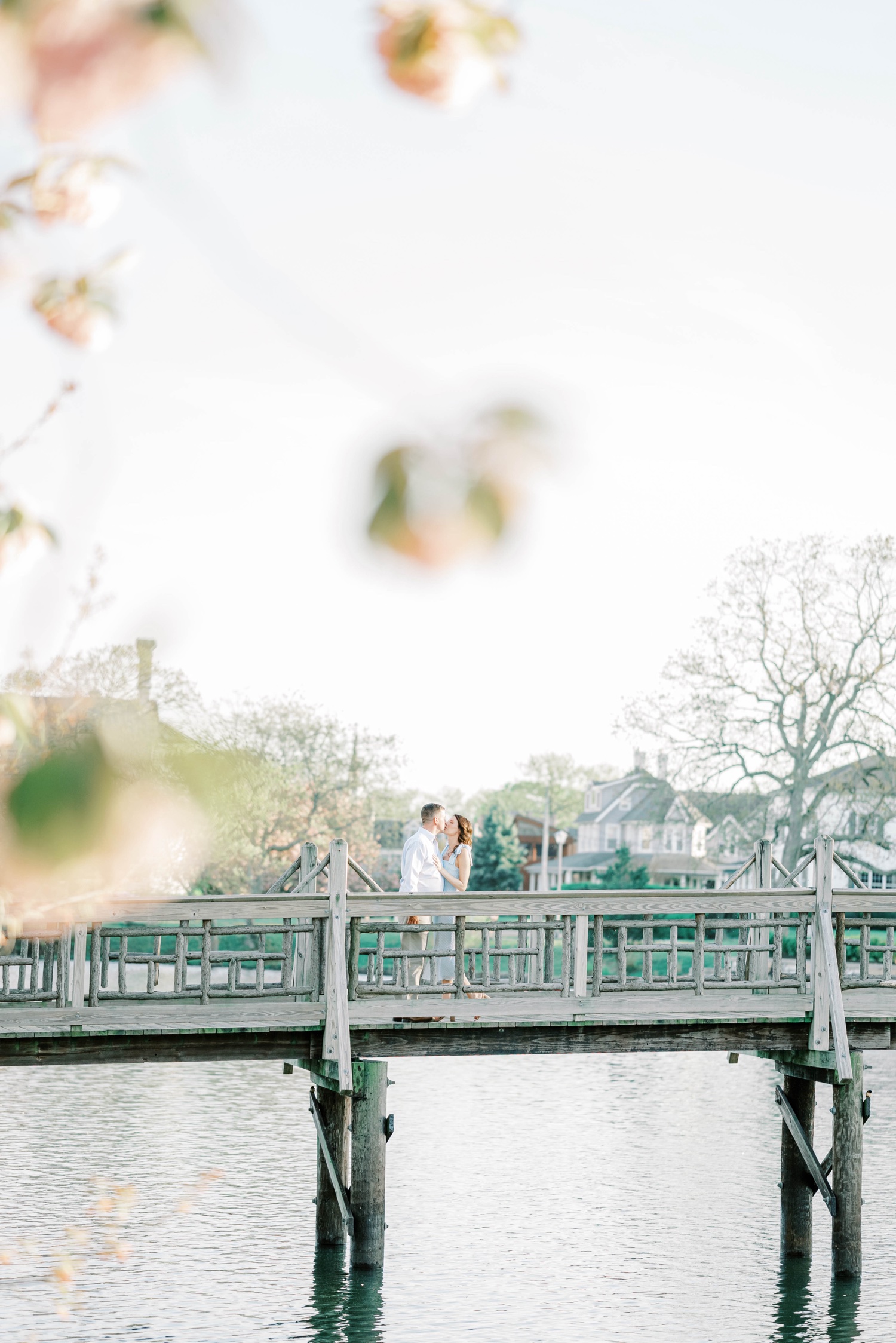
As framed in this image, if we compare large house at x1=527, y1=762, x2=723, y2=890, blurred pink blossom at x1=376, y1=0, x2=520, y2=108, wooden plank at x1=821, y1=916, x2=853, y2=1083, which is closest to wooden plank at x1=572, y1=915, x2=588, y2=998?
wooden plank at x1=821, y1=916, x2=853, y2=1083

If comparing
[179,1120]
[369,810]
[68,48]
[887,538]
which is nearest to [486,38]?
[68,48]

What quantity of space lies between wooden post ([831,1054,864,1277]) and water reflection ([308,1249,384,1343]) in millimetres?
3820

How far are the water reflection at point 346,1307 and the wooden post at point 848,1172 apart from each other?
12.5 ft

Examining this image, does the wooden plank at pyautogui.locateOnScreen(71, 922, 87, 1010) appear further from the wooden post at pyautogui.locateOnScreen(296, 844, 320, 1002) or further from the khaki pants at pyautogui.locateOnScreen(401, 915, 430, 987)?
the khaki pants at pyautogui.locateOnScreen(401, 915, 430, 987)

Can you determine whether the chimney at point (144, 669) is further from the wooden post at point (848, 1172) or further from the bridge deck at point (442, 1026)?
the wooden post at point (848, 1172)

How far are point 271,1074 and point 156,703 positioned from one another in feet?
91.1

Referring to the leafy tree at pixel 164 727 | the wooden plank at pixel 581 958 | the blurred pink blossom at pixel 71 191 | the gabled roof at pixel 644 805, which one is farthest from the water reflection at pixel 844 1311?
the gabled roof at pixel 644 805

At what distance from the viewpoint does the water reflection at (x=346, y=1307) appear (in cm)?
1230

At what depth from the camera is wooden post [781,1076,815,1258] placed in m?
13.8

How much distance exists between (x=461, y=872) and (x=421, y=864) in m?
0.45

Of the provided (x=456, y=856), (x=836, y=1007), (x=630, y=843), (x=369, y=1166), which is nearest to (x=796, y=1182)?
(x=836, y=1007)

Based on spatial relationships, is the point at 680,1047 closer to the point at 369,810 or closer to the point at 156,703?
the point at 156,703

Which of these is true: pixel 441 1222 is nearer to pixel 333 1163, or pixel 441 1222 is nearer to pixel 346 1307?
pixel 346 1307

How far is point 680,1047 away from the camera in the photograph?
40.0 ft
